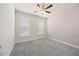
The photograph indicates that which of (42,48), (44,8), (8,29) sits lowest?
(42,48)

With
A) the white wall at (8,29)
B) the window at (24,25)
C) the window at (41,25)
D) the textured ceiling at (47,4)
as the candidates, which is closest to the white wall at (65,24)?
the textured ceiling at (47,4)

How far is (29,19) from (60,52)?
2.63 feet

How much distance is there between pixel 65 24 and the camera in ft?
5.14

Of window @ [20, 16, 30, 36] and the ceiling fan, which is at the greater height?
the ceiling fan

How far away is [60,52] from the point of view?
59.1 inches

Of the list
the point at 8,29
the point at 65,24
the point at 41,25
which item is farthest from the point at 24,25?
the point at 65,24

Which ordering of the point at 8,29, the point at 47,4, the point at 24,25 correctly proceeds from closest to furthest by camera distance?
the point at 47,4, the point at 24,25, the point at 8,29

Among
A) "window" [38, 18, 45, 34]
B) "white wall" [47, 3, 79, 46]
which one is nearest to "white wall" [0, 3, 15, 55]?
"window" [38, 18, 45, 34]

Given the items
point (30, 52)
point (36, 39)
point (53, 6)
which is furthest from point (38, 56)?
point (53, 6)

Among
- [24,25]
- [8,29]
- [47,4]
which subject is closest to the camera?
[47,4]

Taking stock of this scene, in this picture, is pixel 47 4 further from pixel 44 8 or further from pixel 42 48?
pixel 42 48

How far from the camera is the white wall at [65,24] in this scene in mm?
1482

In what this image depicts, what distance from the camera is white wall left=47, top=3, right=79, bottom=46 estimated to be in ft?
4.86

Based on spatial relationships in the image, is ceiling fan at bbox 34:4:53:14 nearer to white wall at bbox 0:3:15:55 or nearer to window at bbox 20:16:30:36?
window at bbox 20:16:30:36
